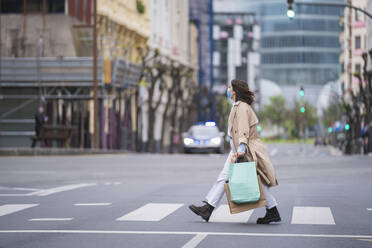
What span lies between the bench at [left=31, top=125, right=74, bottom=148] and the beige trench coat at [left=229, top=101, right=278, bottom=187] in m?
28.9

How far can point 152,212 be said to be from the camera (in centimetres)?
1327

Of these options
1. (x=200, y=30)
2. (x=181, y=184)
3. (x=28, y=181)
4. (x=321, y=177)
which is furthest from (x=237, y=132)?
(x=200, y=30)

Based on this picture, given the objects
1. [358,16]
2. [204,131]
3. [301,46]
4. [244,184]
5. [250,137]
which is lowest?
[244,184]

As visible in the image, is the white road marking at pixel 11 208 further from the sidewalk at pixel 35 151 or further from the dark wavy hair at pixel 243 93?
the sidewalk at pixel 35 151

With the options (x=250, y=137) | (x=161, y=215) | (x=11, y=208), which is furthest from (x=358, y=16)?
(x=250, y=137)

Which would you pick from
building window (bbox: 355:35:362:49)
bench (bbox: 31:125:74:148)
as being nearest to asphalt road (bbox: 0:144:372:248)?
bench (bbox: 31:125:74:148)

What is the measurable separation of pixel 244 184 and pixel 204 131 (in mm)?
43112

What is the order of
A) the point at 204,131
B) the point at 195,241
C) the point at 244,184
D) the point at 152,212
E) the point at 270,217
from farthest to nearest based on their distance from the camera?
1. the point at 204,131
2. the point at 152,212
3. the point at 270,217
4. the point at 244,184
5. the point at 195,241

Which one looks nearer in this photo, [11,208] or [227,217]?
[227,217]

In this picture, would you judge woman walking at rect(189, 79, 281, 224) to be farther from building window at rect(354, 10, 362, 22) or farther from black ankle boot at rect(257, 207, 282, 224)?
building window at rect(354, 10, 362, 22)

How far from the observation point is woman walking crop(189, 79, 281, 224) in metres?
11.7

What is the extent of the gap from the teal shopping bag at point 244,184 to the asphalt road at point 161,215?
0.34 m

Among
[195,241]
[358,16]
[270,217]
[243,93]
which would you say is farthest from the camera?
[358,16]

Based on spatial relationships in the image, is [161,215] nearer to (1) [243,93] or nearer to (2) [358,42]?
(1) [243,93]
